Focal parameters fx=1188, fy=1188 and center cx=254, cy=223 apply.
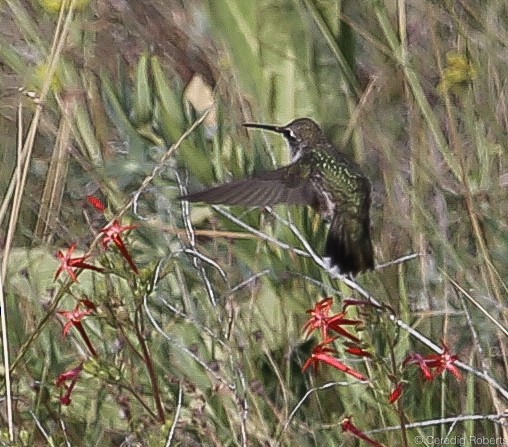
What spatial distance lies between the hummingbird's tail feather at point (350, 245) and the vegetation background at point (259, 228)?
0.06 m

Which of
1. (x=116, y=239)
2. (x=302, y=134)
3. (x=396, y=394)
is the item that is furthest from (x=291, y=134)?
(x=396, y=394)

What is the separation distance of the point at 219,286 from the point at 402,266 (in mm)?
327

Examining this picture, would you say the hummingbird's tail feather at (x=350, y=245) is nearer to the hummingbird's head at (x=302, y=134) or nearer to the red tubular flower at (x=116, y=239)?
the hummingbird's head at (x=302, y=134)

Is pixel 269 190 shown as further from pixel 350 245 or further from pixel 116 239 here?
pixel 116 239

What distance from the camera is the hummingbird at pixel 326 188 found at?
148 cm

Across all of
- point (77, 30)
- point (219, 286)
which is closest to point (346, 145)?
point (219, 286)

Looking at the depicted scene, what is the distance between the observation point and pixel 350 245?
149 centimetres

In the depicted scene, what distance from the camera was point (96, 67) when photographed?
100 inches

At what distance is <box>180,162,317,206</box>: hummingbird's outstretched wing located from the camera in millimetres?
1395

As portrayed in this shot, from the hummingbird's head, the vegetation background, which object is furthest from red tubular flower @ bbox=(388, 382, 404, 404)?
the hummingbird's head

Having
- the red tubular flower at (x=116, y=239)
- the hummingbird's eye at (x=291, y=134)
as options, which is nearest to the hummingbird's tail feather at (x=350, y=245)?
the hummingbird's eye at (x=291, y=134)

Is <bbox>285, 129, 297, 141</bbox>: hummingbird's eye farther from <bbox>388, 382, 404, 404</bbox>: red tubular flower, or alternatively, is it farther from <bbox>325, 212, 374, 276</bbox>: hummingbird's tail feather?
<bbox>388, 382, 404, 404</bbox>: red tubular flower

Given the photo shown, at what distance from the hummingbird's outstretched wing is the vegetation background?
64 mm

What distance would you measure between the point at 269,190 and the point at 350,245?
123mm
